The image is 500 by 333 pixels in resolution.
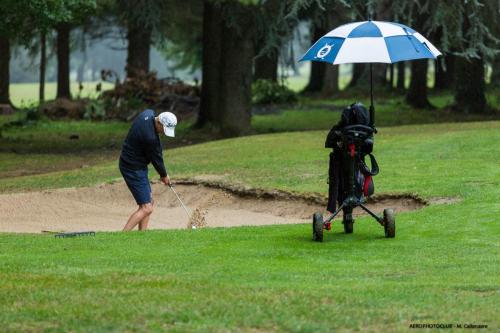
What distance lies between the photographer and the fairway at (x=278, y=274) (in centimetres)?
829

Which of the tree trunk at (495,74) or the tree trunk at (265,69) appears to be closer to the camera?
the tree trunk at (495,74)

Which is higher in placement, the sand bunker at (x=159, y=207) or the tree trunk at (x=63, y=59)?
the tree trunk at (x=63, y=59)

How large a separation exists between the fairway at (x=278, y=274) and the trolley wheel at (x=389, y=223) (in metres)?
0.14

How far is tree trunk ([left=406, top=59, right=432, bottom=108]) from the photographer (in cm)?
3881

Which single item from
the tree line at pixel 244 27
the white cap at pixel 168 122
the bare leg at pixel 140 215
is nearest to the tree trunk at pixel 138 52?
the tree line at pixel 244 27

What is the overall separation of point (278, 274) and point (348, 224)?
2.99 meters

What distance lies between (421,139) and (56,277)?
15136 millimetres

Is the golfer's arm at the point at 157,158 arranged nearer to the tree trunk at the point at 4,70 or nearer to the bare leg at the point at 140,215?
the bare leg at the point at 140,215

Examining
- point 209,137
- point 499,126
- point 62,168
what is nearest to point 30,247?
point 62,168

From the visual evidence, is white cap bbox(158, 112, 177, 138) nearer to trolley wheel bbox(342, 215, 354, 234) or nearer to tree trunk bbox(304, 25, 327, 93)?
trolley wheel bbox(342, 215, 354, 234)

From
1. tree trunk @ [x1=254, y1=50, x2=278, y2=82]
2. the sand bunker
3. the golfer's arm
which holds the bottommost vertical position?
the sand bunker

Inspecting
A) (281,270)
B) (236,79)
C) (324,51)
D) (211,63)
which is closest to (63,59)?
(211,63)

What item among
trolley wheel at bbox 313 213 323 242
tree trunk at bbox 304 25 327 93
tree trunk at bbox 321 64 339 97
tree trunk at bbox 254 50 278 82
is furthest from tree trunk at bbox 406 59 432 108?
trolley wheel at bbox 313 213 323 242

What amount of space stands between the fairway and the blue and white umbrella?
70.2 inches
